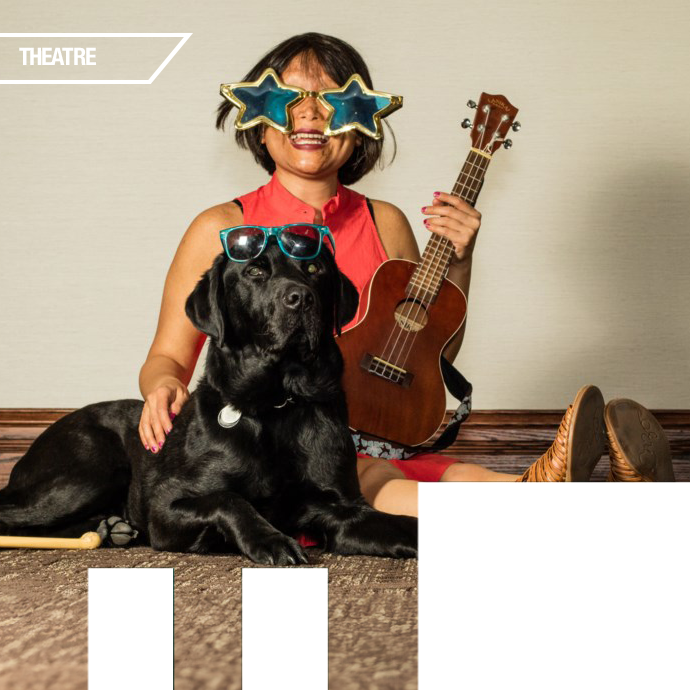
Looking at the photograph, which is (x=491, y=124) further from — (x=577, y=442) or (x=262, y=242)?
(x=577, y=442)

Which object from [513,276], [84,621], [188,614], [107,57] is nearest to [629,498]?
[188,614]

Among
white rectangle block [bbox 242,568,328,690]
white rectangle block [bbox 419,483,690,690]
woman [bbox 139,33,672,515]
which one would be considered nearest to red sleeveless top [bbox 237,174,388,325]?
woman [bbox 139,33,672,515]

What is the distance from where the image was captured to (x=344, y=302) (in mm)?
1891

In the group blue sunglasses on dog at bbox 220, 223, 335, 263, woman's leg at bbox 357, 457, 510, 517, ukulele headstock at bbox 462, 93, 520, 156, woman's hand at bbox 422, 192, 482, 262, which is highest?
ukulele headstock at bbox 462, 93, 520, 156

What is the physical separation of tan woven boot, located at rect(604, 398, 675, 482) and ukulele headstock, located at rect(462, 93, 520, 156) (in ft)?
2.83

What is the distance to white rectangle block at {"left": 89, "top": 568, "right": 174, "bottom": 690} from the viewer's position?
3.06 feet

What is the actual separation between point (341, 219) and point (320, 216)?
0.22ft

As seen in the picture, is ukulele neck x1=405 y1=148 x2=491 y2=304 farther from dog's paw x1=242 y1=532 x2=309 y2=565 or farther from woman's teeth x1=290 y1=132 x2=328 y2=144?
dog's paw x1=242 y1=532 x2=309 y2=565

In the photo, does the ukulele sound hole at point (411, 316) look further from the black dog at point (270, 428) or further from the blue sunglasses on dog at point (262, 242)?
the blue sunglasses on dog at point (262, 242)

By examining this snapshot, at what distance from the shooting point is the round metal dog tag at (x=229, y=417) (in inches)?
71.3

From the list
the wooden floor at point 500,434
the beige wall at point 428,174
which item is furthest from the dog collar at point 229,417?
the wooden floor at point 500,434

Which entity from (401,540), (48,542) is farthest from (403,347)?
(48,542)

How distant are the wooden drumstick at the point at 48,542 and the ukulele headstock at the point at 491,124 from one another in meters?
1.31

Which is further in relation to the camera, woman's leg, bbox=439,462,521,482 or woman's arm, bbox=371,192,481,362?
woman's arm, bbox=371,192,481,362
